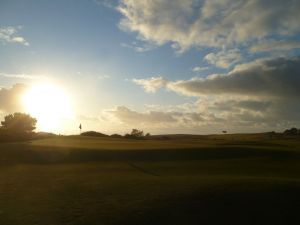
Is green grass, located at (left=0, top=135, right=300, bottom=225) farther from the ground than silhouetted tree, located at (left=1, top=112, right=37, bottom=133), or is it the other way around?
silhouetted tree, located at (left=1, top=112, right=37, bottom=133)

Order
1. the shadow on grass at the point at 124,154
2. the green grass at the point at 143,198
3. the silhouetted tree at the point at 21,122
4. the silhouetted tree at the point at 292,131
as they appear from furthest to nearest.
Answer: the silhouetted tree at the point at 292,131 < the silhouetted tree at the point at 21,122 < the shadow on grass at the point at 124,154 < the green grass at the point at 143,198

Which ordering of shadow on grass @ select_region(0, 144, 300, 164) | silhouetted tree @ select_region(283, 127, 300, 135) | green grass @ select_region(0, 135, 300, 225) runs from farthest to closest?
silhouetted tree @ select_region(283, 127, 300, 135) → shadow on grass @ select_region(0, 144, 300, 164) → green grass @ select_region(0, 135, 300, 225)

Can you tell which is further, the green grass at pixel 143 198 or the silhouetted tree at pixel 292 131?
the silhouetted tree at pixel 292 131

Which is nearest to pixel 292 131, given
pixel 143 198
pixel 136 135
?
pixel 136 135

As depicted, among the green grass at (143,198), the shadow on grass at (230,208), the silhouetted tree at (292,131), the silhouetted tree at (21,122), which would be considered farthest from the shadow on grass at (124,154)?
the silhouetted tree at (292,131)

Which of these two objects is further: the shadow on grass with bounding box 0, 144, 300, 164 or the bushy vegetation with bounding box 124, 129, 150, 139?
the bushy vegetation with bounding box 124, 129, 150, 139

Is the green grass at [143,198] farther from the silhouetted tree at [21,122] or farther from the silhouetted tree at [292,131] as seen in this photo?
the silhouetted tree at [292,131]

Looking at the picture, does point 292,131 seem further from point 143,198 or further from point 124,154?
point 143,198

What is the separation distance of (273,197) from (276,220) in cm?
317

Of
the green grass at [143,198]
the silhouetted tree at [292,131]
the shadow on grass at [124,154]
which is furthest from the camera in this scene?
the silhouetted tree at [292,131]

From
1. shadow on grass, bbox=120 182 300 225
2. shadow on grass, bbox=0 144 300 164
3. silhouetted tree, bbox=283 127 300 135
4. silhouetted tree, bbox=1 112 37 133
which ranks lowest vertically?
shadow on grass, bbox=120 182 300 225

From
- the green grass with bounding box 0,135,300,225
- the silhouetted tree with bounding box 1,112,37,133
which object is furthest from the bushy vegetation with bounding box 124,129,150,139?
the green grass with bounding box 0,135,300,225

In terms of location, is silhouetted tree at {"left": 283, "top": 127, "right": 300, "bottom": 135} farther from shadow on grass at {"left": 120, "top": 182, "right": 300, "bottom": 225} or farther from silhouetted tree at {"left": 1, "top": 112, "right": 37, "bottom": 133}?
shadow on grass at {"left": 120, "top": 182, "right": 300, "bottom": 225}

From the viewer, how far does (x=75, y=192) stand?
2552 centimetres
